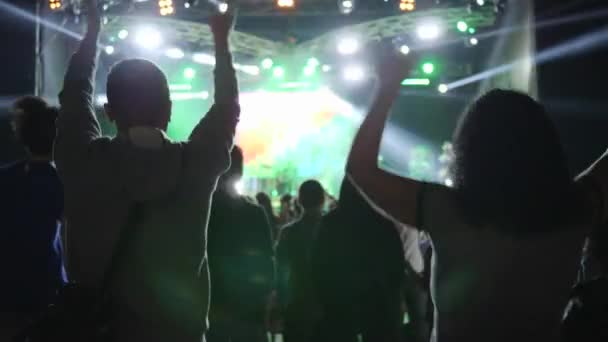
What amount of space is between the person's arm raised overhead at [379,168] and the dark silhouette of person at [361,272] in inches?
79.2

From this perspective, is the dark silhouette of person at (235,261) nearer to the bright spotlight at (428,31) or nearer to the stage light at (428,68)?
the bright spotlight at (428,31)

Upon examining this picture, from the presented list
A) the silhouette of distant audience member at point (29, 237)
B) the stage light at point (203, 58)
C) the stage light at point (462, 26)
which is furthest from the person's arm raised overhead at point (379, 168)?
the stage light at point (203, 58)

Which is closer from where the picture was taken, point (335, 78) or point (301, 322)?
point (301, 322)

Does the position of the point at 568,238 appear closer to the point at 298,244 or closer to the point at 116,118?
the point at 116,118

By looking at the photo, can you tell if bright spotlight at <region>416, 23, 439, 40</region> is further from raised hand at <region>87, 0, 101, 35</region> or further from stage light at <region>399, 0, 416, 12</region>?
raised hand at <region>87, 0, 101, 35</region>

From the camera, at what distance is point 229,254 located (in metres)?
4.18

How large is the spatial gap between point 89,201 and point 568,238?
4.57ft

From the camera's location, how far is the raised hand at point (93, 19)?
246 centimetres

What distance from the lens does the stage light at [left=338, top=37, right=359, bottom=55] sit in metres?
13.7

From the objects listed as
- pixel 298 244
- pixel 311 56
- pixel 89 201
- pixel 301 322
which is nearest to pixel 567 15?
pixel 298 244

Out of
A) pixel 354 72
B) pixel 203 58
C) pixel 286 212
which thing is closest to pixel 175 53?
pixel 203 58

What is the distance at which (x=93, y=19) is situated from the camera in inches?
→ 98.0

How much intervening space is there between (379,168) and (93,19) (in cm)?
129


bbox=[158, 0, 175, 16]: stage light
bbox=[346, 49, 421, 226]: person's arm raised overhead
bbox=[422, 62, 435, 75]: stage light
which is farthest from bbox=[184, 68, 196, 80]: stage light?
bbox=[346, 49, 421, 226]: person's arm raised overhead
